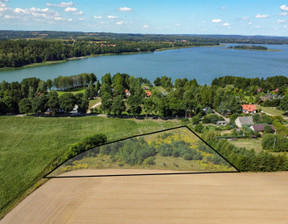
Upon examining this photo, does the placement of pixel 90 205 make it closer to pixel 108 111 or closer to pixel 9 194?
pixel 9 194

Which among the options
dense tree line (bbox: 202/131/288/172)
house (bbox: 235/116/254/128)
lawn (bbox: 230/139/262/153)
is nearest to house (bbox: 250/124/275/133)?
house (bbox: 235/116/254/128)

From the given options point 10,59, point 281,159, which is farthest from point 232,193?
point 10,59

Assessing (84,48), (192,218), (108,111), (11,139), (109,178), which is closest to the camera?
(192,218)

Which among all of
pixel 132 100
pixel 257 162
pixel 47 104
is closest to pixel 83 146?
pixel 257 162

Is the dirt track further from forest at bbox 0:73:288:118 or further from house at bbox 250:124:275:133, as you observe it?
forest at bbox 0:73:288:118

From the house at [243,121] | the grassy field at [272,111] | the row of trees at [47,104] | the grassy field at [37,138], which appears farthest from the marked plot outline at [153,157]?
the grassy field at [272,111]
